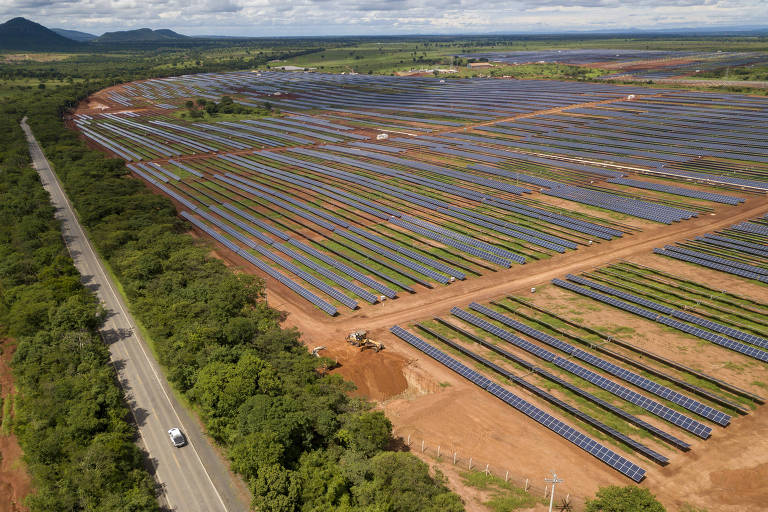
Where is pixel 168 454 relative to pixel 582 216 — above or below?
below

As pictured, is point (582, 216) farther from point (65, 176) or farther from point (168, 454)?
point (65, 176)

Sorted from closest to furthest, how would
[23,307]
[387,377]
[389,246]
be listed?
[387,377] → [23,307] → [389,246]

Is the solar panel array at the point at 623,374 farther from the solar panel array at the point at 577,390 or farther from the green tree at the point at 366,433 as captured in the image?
the green tree at the point at 366,433

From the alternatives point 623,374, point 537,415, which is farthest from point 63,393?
point 623,374

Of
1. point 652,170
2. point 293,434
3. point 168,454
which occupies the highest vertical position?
point 652,170

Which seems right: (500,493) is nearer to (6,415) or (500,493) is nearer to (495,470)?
(495,470)

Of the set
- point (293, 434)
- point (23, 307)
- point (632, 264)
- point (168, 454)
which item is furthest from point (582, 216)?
point (23, 307)

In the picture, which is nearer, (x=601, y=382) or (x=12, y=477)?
(x=12, y=477)
